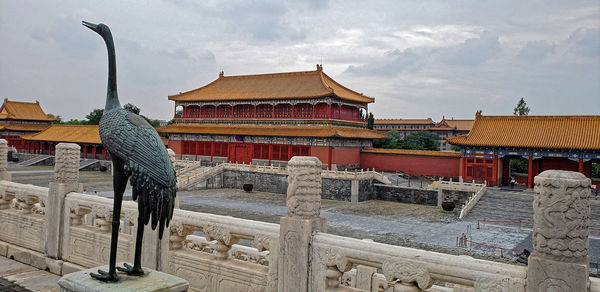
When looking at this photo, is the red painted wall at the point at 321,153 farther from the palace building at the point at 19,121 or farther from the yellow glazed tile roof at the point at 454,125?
the yellow glazed tile roof at the point at 454,125

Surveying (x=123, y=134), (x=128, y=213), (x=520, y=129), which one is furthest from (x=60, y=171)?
(x=520, y=129)

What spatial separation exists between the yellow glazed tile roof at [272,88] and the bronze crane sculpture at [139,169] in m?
29.6

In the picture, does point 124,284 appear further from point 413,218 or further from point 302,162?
point 413,218

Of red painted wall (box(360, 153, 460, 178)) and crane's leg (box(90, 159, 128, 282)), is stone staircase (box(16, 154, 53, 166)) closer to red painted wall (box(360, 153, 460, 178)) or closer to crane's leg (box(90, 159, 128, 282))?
red painted wall (box(360, 153, 460, 178))

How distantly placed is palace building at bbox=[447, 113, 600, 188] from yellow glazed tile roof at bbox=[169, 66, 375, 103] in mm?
11021

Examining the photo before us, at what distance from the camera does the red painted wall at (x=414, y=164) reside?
31606mm

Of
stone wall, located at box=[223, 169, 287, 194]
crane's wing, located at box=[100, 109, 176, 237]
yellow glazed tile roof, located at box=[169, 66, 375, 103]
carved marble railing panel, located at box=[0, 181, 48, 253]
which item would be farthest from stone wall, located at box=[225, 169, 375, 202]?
crane's wing, located at box=[100, 109, 176, 237]

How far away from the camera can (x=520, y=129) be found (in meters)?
28.8

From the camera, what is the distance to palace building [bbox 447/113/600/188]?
26.3 m

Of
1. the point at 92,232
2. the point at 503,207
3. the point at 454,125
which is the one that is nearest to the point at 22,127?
the point at 503,207

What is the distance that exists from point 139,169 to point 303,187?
1.76 meters

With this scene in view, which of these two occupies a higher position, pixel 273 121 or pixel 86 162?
pixel 273 121

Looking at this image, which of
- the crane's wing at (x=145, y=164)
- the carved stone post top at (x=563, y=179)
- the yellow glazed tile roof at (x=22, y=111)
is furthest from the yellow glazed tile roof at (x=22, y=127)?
the carved stone post top at (x=563, y=179)

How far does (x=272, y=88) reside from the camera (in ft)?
128
